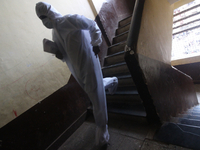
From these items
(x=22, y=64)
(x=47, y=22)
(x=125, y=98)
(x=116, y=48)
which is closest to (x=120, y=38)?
(x=116, y=48)

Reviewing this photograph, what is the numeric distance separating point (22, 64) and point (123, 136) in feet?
4.88

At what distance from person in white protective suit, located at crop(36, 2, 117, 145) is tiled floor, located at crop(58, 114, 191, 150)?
173 millimetres

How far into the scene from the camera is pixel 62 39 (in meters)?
1.13

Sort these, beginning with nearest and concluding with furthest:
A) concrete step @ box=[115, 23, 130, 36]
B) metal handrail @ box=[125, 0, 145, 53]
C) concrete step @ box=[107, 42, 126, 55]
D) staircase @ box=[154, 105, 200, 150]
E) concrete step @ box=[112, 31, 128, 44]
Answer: staircase @ box=[154, 105, 200, 150]
metal handrail @ box=[125, 0, 145, 53]
concrete step @ box=[107, 42, 126, 55]
concrete step @ box=[112, 31, 128, 44]
concrete step @ box=[115, 23, 130, 36]

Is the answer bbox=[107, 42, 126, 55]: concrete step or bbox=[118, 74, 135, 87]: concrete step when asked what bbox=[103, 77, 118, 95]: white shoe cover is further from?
bbox=[107, 42, 126, 55]: concrete step

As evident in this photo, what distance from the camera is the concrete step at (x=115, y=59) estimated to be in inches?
79.8

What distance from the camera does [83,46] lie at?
1073mm

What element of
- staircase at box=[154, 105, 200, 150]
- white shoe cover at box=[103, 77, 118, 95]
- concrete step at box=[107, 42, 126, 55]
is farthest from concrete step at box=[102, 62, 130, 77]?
staircase at box=[154, 105, 200, 150]

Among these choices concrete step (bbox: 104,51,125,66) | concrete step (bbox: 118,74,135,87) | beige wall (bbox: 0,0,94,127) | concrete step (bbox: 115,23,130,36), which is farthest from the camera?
concrete step (bbox: 115,23,130,36)

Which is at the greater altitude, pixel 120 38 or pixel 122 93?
pixel 120 38

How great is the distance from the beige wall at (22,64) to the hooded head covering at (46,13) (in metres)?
0.55

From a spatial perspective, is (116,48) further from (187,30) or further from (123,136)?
(187,30)

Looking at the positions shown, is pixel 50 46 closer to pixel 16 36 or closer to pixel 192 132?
pixel 16 36

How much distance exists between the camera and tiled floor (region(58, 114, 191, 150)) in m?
0.97
